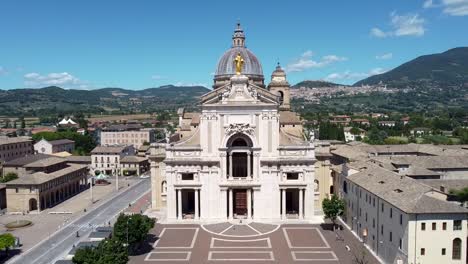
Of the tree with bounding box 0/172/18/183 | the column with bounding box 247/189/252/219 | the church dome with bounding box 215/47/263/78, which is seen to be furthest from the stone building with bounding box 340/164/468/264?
the tree with bounding box 0/172/18/183

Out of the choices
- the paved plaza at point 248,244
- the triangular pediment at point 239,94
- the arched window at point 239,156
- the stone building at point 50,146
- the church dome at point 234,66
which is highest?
the church dome at point 234,66

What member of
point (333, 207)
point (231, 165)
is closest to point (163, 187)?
point (231, 165)

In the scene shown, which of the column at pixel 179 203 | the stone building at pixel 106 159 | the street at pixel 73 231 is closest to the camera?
the street at pixel 73 231

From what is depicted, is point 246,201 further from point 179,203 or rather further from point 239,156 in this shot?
point 179,203

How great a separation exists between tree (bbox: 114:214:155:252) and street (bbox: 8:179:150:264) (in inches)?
344

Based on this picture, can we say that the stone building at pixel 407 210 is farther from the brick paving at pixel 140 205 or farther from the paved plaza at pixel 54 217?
the paved plaza at pixel 54 217

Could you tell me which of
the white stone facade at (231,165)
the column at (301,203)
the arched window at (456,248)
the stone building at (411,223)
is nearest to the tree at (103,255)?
the white stone facade at (231,165)

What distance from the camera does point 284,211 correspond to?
6812 centimetres

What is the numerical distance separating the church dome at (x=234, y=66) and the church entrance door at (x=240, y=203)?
951 inches

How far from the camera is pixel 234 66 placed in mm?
84312

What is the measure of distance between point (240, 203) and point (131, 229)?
23818 millimetres

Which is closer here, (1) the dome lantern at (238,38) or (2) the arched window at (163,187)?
(2) the arched window at (163,187)

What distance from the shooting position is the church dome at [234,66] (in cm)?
8431

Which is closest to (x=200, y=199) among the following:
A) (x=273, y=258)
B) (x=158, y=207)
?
(x=158, y=207)
